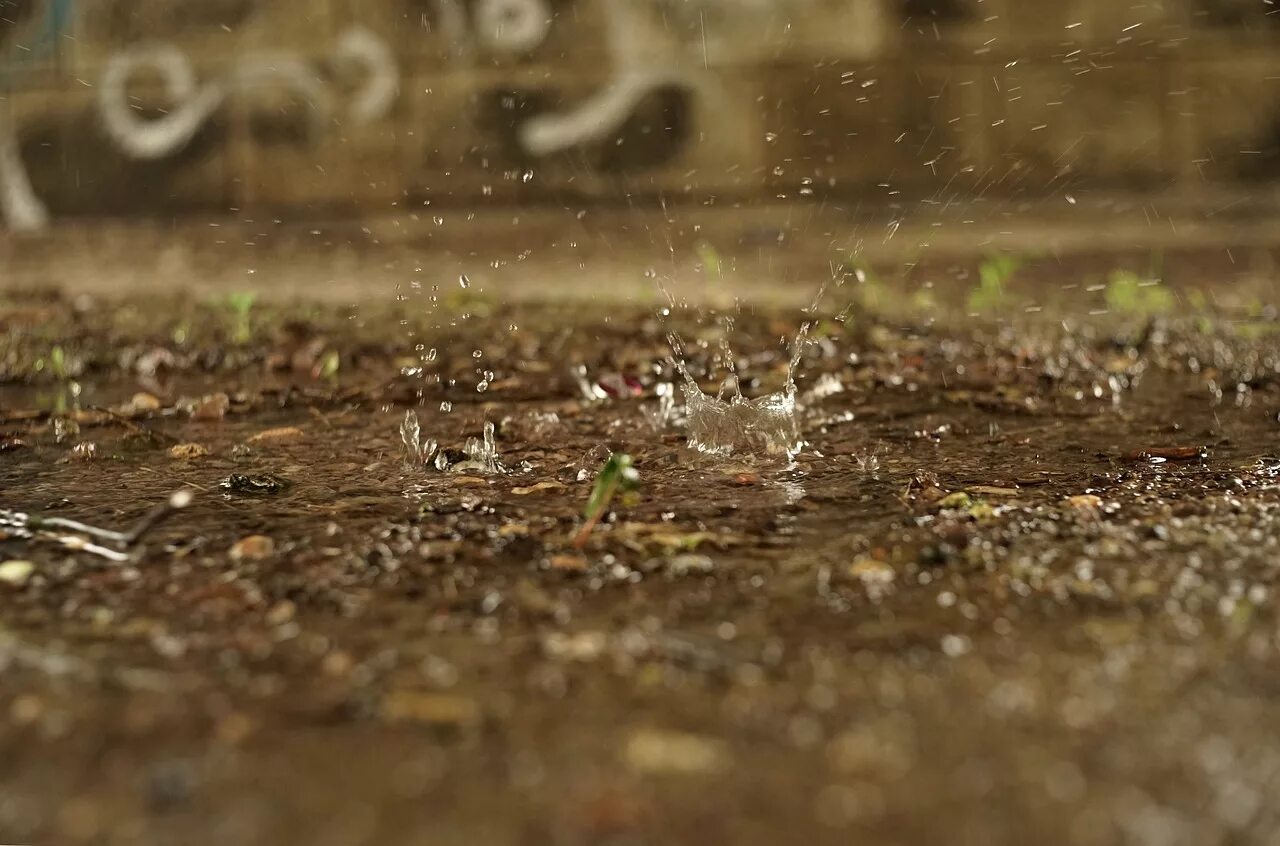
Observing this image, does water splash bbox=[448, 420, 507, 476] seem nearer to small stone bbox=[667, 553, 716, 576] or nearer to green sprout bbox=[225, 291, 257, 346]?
small stone bbox=[667, 553, 716, 576]

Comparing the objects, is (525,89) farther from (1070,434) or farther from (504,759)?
(504,759)

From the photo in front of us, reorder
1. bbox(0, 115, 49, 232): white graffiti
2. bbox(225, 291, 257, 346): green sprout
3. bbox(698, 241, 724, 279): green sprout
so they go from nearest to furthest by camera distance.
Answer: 1. bbox(225, 291, 257, 346): green sprout
2. bbox(698, 241, 724, 279): green sprout
3. bbox(0, 115, 49, 232): white graffiti

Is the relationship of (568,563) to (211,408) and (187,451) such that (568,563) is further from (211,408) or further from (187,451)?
(211,408)

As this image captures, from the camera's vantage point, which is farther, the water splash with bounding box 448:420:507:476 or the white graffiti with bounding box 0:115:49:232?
the white graffiti with bounding box 0:115:49:232

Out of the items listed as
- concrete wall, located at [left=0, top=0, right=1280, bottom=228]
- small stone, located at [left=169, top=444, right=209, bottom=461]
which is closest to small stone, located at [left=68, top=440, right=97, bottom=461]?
small stone, located at [left=169, top=444, right=209, bottom=461]

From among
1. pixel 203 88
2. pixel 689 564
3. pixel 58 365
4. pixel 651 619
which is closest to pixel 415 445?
pixel 689 564

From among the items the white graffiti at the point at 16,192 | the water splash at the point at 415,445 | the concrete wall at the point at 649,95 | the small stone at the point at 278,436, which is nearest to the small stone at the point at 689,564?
the water splash at the point at 415,445
